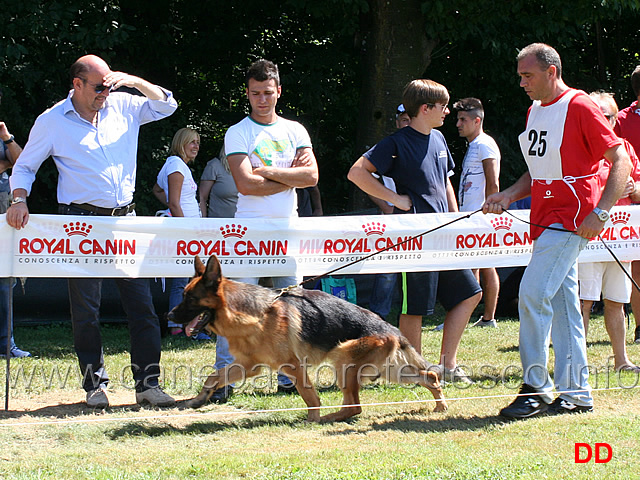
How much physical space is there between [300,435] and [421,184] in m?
2.09

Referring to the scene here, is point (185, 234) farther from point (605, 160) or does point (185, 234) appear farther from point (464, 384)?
point (605, 160)

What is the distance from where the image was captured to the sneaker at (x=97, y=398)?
213 inches

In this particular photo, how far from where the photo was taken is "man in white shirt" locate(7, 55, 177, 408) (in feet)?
17.4

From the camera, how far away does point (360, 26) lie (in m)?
12.4

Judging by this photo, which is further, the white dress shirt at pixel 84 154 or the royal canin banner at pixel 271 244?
the royal canin banner at pixel 271 244

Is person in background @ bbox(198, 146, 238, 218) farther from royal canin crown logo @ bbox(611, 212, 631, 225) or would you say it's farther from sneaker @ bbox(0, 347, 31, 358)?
royal canin crown logo @ bbox(611, 212, 631, 225)

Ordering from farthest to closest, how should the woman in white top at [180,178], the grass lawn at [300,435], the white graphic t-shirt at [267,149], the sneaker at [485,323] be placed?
the sneaker at [485,323] < the woman in white top at [180,178] < the white graphic t-shirt at [267,149] < the grass lawn at [300,435]

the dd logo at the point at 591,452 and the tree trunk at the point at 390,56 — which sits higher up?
the tree trunk at the point at 390,56

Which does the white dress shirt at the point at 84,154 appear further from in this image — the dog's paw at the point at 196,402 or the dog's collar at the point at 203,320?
the dog's paw at the point at 196,402

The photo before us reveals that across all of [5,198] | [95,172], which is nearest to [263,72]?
[95,172]

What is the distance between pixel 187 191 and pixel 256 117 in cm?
274

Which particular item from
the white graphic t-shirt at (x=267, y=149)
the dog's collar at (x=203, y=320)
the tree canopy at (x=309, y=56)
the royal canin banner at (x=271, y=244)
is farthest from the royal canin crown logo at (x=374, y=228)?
the tree canopy at (x=309, y=56)

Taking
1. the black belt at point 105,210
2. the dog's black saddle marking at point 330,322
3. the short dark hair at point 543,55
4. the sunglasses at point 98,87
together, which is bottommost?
the dog's black saddle marking at point 330,322

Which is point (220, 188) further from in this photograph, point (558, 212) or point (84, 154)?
point (558, 212)
